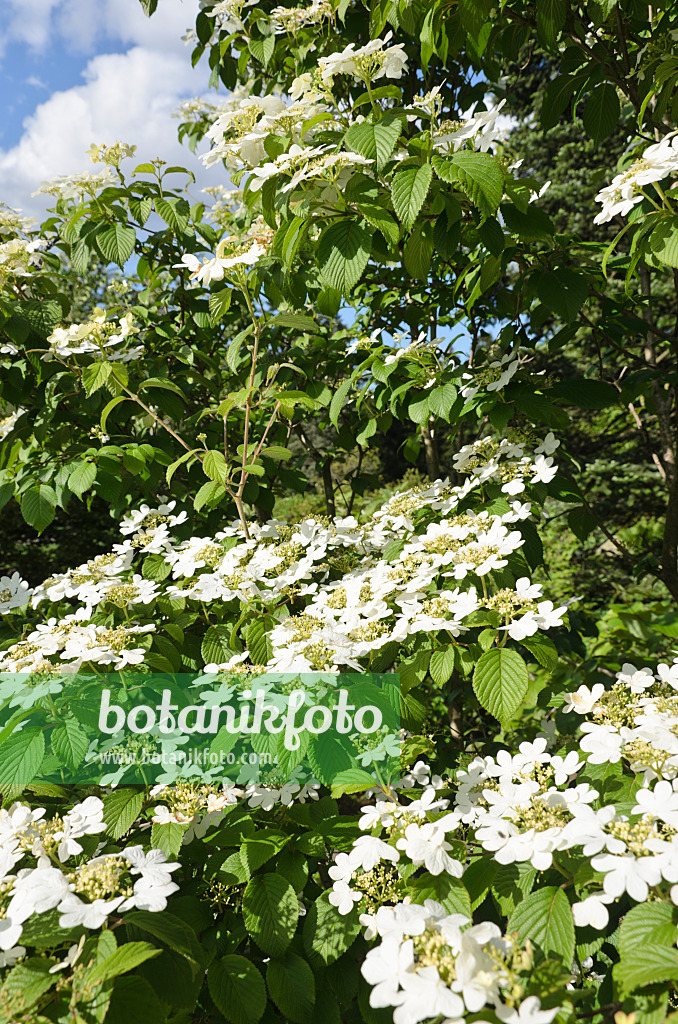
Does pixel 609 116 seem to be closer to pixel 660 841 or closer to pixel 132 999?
pixel 660 841

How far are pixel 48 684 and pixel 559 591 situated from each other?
5539 mm

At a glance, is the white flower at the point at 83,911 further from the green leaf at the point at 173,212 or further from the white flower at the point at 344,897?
the green leaf at the point at 173,212

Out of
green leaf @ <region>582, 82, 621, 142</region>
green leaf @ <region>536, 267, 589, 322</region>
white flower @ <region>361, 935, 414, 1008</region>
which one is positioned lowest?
white flower @ <region>361, 935, 414, 1008</region>

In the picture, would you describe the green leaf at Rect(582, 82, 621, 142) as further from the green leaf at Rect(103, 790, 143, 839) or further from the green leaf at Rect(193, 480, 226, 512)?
the green leaf at Rect(103, 790, 143, 839)

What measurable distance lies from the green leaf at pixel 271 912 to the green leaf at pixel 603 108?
2.24 m

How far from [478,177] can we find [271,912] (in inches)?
63.8

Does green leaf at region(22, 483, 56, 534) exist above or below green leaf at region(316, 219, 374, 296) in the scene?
below

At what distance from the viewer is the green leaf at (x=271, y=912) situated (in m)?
1.05

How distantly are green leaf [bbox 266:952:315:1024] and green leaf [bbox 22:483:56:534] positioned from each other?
5.51 feet

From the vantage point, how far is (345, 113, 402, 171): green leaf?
139cm

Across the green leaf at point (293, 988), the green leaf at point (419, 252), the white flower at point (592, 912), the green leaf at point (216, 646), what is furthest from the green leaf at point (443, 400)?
the green leaf at point (293, 988)

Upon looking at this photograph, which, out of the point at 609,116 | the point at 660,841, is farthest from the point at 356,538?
the point at 609,116

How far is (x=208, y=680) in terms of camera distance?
1.48 metres

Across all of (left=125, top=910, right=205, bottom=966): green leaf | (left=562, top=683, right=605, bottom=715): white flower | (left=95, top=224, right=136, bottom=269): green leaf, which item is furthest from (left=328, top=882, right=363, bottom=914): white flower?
(left=95, top=224, right=136, bottom=269): green leaf
